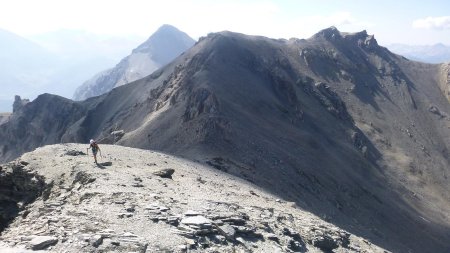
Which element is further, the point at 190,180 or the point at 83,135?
the point at 83,135

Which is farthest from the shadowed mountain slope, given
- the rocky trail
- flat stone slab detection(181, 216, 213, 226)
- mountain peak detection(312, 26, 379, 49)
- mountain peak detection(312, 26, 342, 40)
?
flat stone slab detection(181, 216, 213, 226)

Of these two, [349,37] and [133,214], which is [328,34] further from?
[133,214]

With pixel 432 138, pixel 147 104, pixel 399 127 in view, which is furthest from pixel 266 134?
pixel 432 138

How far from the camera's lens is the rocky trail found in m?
20.0

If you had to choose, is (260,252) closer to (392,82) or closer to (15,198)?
(15,198)

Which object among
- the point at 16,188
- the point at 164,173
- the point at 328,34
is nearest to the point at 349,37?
the point at 328,34

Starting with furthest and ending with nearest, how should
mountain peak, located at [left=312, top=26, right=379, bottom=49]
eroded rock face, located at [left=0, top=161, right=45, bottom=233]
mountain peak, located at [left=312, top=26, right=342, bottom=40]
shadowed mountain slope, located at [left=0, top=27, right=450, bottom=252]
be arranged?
mountain peak, located at [left=312, top=26, right=379, bottom=49] < mountain peak, located at [left=312, top=26, right=342, bottom=40] < shadowed mountain slope, located at [left=0, top=27, right=450, bottom=252] < eroded rock face, located at [left=0, top=161, right=45, bottom=233]

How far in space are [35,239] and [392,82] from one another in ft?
504

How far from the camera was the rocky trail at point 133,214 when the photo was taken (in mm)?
20031

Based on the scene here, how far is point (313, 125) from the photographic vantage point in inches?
3957

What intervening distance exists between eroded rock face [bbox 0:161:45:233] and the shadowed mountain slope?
74.7 feet

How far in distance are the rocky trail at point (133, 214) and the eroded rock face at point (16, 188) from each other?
0.07m

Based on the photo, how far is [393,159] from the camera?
11275cm

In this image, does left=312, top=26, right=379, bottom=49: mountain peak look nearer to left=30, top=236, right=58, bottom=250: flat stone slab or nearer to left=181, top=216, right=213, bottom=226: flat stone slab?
left=181, top=216, right=213, bottom=226: flat stone slab
